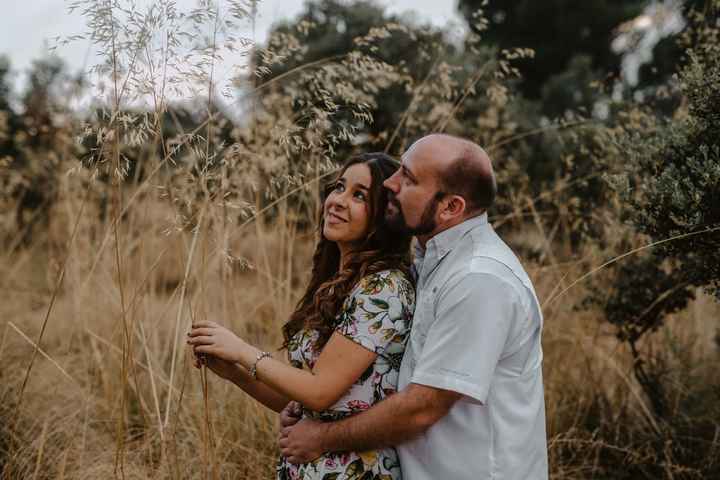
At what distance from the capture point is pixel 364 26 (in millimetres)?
7043

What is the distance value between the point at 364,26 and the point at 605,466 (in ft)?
17.4

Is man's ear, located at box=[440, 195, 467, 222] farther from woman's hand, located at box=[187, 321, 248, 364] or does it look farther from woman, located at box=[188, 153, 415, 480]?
woman's hand, located at box=[187, 321, 248, 364]

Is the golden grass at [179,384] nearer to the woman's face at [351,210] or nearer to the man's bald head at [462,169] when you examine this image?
the woman's face at [351,210]

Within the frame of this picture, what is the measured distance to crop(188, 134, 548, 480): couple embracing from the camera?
1684 mm

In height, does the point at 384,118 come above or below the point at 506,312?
above

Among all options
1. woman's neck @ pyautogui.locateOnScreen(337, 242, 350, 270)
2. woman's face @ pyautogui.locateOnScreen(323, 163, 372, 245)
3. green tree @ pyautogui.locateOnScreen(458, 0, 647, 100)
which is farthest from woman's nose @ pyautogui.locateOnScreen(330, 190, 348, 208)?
green tree @ pyautogui.locateOnScreen(458, 0, 647, 100)

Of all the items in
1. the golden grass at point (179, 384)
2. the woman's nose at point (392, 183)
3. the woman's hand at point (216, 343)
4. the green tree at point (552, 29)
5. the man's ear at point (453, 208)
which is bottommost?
the golden grass at point (179, 384)

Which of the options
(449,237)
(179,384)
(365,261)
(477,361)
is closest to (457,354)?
(477,361)

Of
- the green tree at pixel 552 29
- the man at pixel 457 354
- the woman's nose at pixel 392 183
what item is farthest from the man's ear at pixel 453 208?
the green tree at pixel 552 29

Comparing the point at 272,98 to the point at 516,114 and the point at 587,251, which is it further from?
the point at 516,114

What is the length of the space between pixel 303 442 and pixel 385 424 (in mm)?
339

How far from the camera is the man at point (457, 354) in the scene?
1659mm

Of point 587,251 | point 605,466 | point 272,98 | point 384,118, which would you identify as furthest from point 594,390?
point 384,118

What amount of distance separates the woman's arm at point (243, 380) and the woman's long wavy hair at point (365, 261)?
18cm
